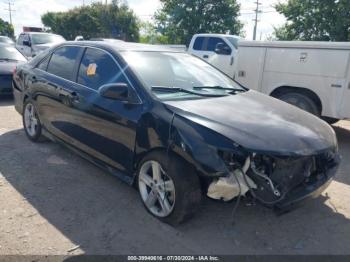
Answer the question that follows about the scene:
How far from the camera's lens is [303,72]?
6.39 meters

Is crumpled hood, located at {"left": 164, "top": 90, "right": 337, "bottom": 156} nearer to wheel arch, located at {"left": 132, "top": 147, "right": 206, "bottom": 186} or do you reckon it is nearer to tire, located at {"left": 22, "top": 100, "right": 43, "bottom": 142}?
wheel arch, located at {"left": 132, "top": 147, "right": 206, "bottom": 186}

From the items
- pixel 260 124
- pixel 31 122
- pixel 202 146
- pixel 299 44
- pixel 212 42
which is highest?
pixel 299 44

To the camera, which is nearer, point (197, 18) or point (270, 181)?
point (270, 181)

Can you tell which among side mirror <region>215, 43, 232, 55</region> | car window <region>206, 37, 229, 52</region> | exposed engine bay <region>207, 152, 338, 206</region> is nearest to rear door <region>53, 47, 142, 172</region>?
exposed engine bay <region>207, 152, 338, 206</region>

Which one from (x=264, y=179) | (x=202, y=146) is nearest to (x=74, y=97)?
(x=202, y=146)

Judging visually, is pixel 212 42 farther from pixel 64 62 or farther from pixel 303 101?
pixel 64 62

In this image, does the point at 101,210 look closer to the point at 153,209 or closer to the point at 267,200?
the point at 153,209

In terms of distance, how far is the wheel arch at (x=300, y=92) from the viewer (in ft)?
20.9

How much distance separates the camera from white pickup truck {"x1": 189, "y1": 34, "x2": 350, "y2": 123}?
596cm

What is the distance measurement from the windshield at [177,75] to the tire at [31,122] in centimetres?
217

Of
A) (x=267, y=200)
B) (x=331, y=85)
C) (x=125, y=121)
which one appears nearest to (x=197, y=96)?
(x=125, y=121)

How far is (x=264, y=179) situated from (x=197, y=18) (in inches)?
1122

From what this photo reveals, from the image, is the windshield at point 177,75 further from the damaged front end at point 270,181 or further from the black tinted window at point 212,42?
the black tinted window at point 212,42

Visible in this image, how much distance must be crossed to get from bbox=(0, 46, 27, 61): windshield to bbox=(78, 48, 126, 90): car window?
6.35 meters
